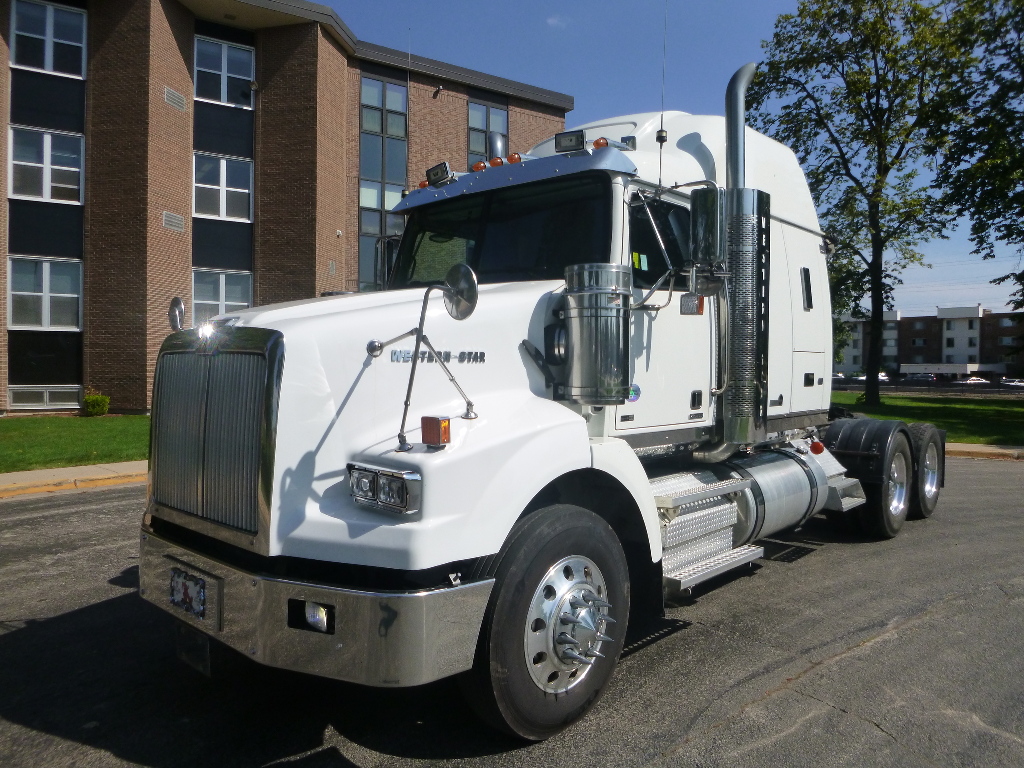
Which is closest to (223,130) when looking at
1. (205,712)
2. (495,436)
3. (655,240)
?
(655,240)

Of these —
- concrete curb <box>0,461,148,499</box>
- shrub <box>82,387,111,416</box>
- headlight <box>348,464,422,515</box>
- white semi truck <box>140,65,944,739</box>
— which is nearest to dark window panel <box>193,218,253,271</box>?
shrub <box>82,387,111,416</box>

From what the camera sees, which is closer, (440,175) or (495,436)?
(495,436)

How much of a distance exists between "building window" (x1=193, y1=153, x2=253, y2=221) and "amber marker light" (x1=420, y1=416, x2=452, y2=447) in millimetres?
21706

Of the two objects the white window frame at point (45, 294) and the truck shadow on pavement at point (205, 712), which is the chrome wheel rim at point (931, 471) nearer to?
the truck shadow on pavement at point (205, 712)

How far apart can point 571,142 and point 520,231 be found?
23.3 inches

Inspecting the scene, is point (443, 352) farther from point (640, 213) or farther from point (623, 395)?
point (640, 213)

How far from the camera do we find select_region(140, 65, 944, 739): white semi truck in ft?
10.2

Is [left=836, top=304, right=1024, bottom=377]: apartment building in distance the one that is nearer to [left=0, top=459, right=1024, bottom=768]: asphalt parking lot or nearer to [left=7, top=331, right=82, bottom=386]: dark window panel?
[left=7, top=331, right=82, bottom=386]: dark window panel

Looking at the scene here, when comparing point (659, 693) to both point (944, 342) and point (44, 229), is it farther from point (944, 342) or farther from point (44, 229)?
point (944, 342)

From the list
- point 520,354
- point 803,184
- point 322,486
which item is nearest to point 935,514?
point 803,184

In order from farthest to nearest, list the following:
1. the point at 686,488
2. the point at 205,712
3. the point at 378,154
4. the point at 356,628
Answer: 1. the point at 378,154
2. the point at 686,488
3. the point at 205,712
4. the point at 356,628

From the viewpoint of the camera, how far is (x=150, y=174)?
20.8 m

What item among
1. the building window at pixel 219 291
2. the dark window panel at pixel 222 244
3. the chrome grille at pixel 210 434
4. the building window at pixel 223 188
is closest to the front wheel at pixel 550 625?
the chrome grille at pixel 210 434

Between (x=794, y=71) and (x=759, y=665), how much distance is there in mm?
28457
